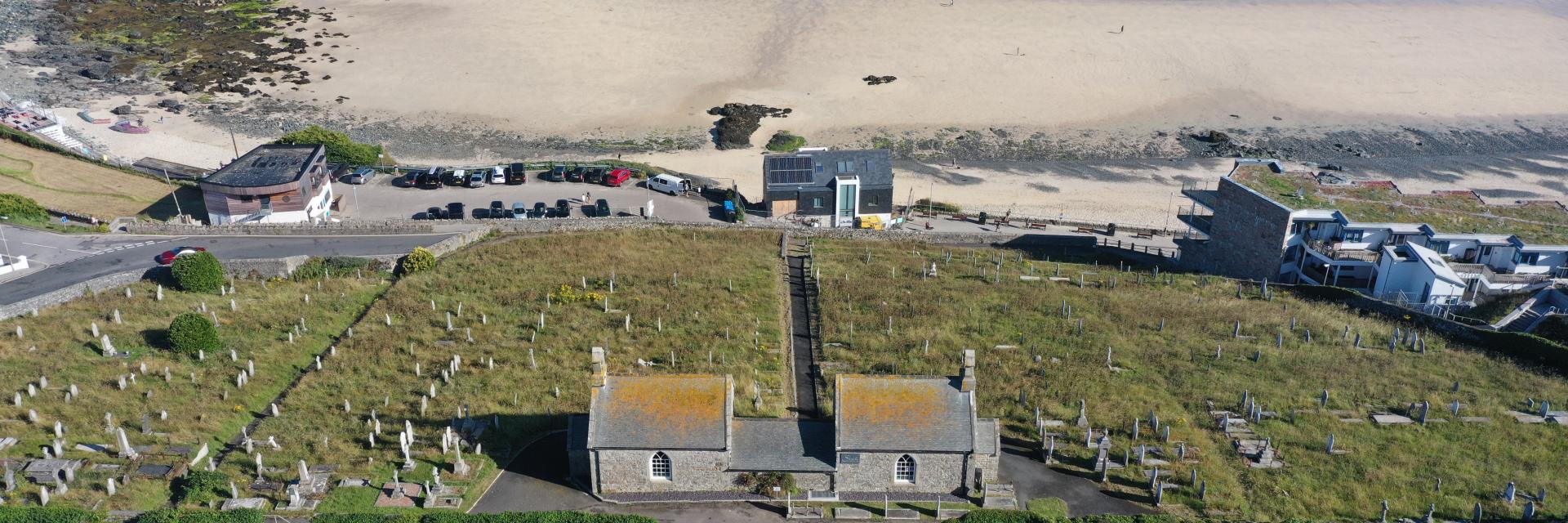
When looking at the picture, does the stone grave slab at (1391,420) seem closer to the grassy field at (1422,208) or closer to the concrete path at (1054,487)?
→ the concrete path at (1054,487)

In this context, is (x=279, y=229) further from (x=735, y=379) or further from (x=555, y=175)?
(x=735, y=379)

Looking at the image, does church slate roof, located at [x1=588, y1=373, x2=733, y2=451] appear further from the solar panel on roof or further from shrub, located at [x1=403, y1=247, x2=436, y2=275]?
the solar panel on roof

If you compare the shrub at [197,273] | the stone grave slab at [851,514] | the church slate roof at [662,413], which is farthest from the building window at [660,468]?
the shrub at [197,273]

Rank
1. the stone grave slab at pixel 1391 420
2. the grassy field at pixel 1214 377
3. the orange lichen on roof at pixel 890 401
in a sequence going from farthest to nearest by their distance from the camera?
1. the stone grave slab at pixel 1391 420
2. the grassy field at pixel 1214 377
3. the orange lichen on roof at pixel 890 401

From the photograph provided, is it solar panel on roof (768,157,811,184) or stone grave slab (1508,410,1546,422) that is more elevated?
solar panel on roof (768,157,811,184)

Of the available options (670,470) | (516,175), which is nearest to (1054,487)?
(670,470)

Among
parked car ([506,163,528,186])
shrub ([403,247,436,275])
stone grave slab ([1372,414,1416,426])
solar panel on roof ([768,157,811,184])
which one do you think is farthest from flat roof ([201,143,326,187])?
stone grave slab ([1372,414,1416,426])
